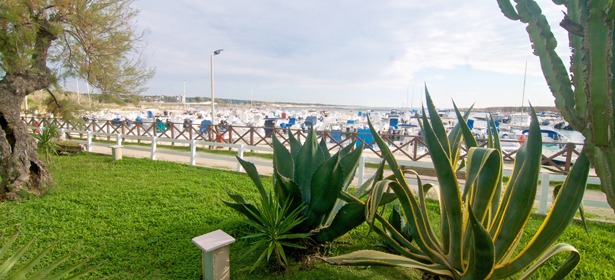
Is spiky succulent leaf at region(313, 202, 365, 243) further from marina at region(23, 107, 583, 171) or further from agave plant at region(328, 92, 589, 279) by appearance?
marina at region(23, 107, 583, 171)

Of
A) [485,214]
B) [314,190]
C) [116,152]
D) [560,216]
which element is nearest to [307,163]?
[314,190]

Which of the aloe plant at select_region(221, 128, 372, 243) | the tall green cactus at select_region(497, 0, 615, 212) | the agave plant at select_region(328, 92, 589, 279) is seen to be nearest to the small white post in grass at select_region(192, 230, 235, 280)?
the aloe plant at select_region(221, 128, 372, 243)

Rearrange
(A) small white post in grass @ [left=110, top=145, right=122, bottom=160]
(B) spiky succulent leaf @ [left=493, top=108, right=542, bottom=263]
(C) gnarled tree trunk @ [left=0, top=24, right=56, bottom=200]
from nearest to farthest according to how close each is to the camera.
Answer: (B) spiky succulent leaf @ [left=493, top=108, right=542, bottom=263] → (C) gnarled tree trunk @ [left=0, top=24, right=56, bottom=200] → (A) small white post in grass @ [left=110, top=145, right=122, bottom=160]

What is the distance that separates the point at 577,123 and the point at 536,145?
1.08ft

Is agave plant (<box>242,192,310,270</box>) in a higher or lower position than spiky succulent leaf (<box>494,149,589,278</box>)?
lower

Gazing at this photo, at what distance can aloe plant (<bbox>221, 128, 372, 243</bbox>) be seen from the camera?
2.59 meters

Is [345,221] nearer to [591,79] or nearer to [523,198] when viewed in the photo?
[523,198]

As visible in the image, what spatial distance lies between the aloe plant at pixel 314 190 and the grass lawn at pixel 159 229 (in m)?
0.36

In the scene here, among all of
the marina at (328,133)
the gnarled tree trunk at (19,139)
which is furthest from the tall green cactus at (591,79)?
the gnarled tree trunk at (19,139)

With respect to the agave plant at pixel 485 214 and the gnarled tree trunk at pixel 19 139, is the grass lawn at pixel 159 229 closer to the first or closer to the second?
the gnarled tree trunk at pixel 19 139

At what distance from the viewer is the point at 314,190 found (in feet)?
8.91

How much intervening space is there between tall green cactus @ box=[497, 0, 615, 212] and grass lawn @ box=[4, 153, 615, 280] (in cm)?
181

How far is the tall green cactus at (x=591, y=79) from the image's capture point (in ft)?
4.63

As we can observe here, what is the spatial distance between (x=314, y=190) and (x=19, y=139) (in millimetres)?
5754
